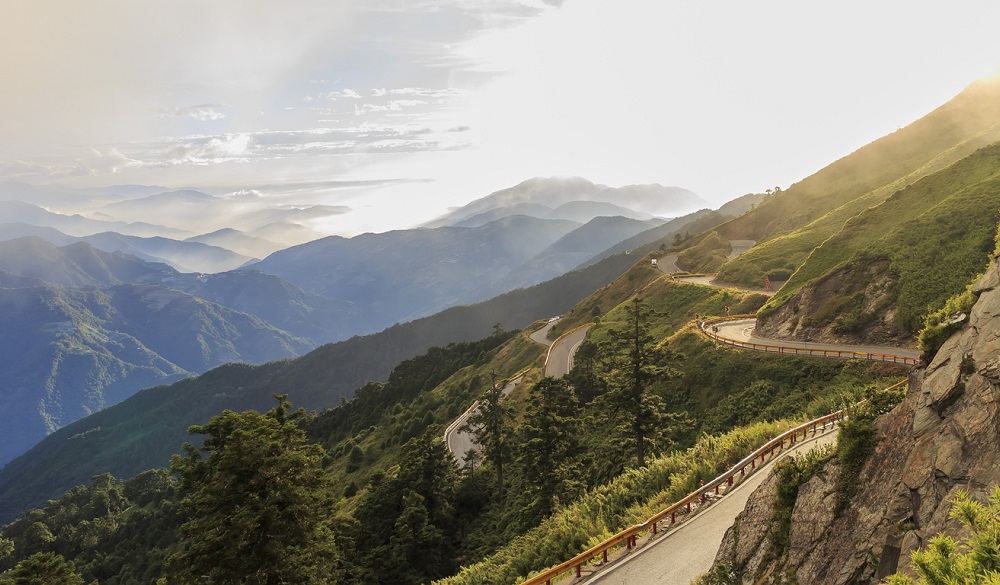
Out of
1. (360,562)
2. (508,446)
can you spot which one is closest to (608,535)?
(360,562)

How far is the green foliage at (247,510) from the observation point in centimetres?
1802

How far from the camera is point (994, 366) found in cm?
887

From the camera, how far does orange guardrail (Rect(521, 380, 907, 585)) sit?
535 inches

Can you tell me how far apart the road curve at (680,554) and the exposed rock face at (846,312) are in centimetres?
2339

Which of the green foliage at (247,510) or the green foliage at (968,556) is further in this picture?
the green foliage at (247,510)

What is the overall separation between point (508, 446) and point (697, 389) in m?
15.7

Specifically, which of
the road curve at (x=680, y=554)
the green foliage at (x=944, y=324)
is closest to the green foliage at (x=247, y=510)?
the road curve at (x=680, y=554)

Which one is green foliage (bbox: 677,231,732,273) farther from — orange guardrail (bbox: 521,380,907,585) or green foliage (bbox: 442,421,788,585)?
green foliage (bbox: 442,421,788,585)

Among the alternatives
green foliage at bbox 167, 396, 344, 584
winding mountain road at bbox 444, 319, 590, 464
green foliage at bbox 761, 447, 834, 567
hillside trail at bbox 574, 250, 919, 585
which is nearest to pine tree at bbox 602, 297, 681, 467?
hillside trail at bbox 574, 250, 919, 585

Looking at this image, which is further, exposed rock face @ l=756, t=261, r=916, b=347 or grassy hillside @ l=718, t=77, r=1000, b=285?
grassy hillside @ l=718, t=77, r=1000, b=285

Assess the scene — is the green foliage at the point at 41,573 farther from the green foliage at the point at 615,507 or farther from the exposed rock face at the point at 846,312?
the exposed rock face at the point at 846,312

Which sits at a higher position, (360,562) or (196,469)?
(196,469)

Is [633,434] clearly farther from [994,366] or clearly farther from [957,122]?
[957,122]

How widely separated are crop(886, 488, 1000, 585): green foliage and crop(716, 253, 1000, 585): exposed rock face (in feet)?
7.33
